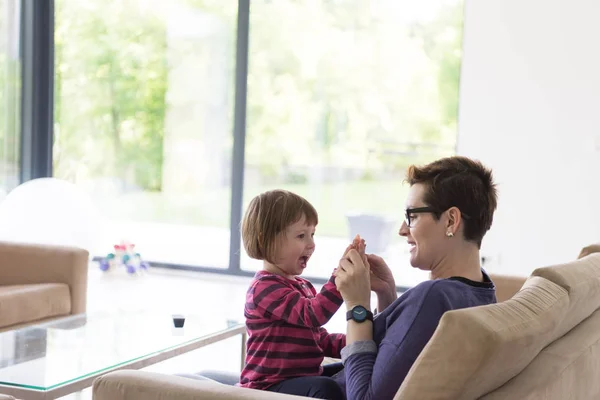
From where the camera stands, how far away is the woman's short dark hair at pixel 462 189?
2160 mm

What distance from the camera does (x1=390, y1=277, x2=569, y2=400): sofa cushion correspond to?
1614mm

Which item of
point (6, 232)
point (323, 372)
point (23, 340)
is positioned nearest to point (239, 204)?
point (6, 232)

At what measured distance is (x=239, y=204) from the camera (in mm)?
7223

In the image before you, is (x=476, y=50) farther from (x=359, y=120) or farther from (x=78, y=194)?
(x=78, y=194)

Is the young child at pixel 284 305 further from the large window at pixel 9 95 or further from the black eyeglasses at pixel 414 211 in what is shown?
the large window at pixel 9 95

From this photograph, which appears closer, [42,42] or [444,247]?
[444,247]

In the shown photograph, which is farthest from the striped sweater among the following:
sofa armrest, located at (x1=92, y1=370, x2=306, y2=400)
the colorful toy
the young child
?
the colorful toy

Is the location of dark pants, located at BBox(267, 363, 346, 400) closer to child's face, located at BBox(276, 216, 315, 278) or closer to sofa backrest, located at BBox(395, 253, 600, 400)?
child's face, located at BBox(276, 216, 315, 278)

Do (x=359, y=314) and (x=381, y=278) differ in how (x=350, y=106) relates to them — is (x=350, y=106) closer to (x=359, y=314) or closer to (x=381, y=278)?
(x=381, y=278)

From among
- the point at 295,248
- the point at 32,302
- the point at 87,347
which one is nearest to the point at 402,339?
the point at 295,248

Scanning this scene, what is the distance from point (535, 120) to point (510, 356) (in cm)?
458

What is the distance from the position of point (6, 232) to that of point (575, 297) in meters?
5.07

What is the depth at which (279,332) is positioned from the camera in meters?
2.35

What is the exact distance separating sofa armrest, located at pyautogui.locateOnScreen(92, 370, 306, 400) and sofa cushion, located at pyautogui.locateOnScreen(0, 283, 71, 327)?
2397 mm
